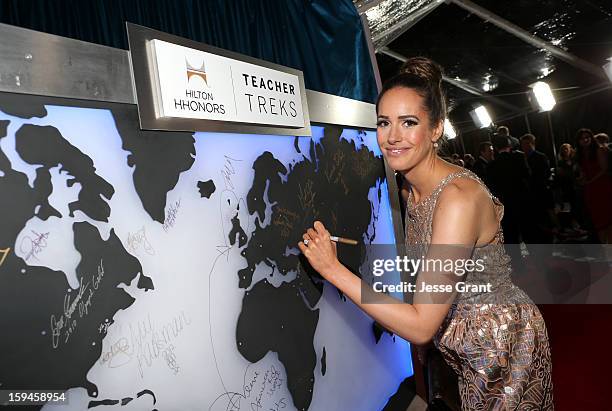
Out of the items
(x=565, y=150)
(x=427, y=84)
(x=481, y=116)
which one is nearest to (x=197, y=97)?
(x=427, y=84)

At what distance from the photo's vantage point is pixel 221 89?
137 centimetres

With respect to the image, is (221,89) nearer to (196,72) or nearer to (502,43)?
(196,72)

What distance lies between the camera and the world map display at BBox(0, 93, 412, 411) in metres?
0.94

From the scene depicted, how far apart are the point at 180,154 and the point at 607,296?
4.34 meters

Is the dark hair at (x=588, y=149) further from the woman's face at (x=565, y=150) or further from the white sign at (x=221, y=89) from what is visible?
the white sign at (x=221, y=89)

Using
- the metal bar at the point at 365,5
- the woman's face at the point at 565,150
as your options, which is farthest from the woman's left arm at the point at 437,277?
the woman's face at the point at 565,150

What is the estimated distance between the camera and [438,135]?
1.62 meters

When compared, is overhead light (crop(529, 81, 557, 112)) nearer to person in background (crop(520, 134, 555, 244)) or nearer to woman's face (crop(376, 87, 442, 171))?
person in background (crop(520, 134, 555, 244))

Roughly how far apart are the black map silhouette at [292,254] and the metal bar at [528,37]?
3840 millimetres
